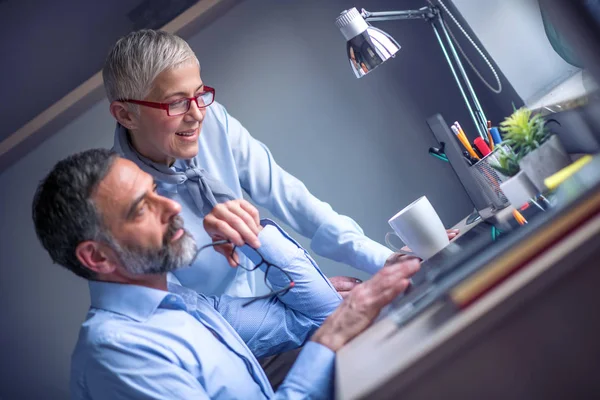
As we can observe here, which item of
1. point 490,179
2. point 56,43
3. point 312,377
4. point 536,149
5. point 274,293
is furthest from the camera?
point 56,43

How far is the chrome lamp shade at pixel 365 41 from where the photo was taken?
141 cm

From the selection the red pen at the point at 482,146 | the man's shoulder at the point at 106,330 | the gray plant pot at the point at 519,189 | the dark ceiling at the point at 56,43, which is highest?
the dark ceiling at the point at 56,43

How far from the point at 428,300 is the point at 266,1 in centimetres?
159

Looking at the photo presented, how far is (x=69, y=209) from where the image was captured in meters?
1.11

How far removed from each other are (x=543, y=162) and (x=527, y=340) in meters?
0.64

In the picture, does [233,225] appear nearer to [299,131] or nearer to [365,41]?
[365,41]

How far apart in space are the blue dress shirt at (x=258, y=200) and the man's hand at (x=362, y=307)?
0.36 metres

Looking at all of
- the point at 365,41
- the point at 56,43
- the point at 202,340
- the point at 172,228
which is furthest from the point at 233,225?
the point at 56,43

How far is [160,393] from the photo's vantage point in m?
1.00

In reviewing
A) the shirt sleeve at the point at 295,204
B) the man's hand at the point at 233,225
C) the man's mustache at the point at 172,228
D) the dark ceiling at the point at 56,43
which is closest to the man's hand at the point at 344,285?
the shirt sleeve at the point at 295,204

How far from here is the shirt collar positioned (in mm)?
A: 1137

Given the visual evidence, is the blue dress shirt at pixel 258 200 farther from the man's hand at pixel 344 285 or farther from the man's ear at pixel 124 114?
the man's ear at pixel 124 114

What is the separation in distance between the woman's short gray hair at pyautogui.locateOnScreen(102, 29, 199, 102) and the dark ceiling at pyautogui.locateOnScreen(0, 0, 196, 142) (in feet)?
2.05

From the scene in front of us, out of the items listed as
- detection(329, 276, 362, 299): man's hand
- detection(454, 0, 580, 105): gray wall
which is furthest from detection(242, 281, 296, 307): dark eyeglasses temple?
detection(454, 0, 580, 105): gray wall
